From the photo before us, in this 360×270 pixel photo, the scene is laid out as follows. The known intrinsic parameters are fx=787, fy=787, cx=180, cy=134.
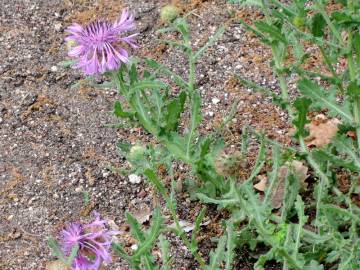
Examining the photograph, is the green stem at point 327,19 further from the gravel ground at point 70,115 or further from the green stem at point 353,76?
the gravel ground at point 70,115

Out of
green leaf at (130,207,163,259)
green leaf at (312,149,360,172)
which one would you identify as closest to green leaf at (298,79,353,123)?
Result: green leaf at (312,149,360,172)

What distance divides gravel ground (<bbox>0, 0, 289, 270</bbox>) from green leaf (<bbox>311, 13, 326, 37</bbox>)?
0.70 m

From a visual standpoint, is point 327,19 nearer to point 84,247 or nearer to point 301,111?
point 301,111

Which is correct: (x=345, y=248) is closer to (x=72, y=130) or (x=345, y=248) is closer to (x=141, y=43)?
(x=72, y=130)

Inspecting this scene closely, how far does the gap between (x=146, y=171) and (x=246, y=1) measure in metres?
0.80

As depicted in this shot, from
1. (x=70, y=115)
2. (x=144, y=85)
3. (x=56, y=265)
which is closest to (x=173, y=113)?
(x=144, y=85)

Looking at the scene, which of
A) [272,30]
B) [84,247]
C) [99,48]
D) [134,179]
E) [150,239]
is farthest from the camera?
[134,179]

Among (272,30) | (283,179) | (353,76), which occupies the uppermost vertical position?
(272,30)

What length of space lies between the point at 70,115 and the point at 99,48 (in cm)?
121

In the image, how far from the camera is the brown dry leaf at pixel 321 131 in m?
3.27

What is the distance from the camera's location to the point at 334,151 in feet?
9.87

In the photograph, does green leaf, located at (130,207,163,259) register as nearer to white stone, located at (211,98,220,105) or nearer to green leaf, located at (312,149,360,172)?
green leaf, located at (312,149,360,172)

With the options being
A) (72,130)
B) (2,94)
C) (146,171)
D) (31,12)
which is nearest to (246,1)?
(146,171)

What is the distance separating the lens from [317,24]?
273 cm
